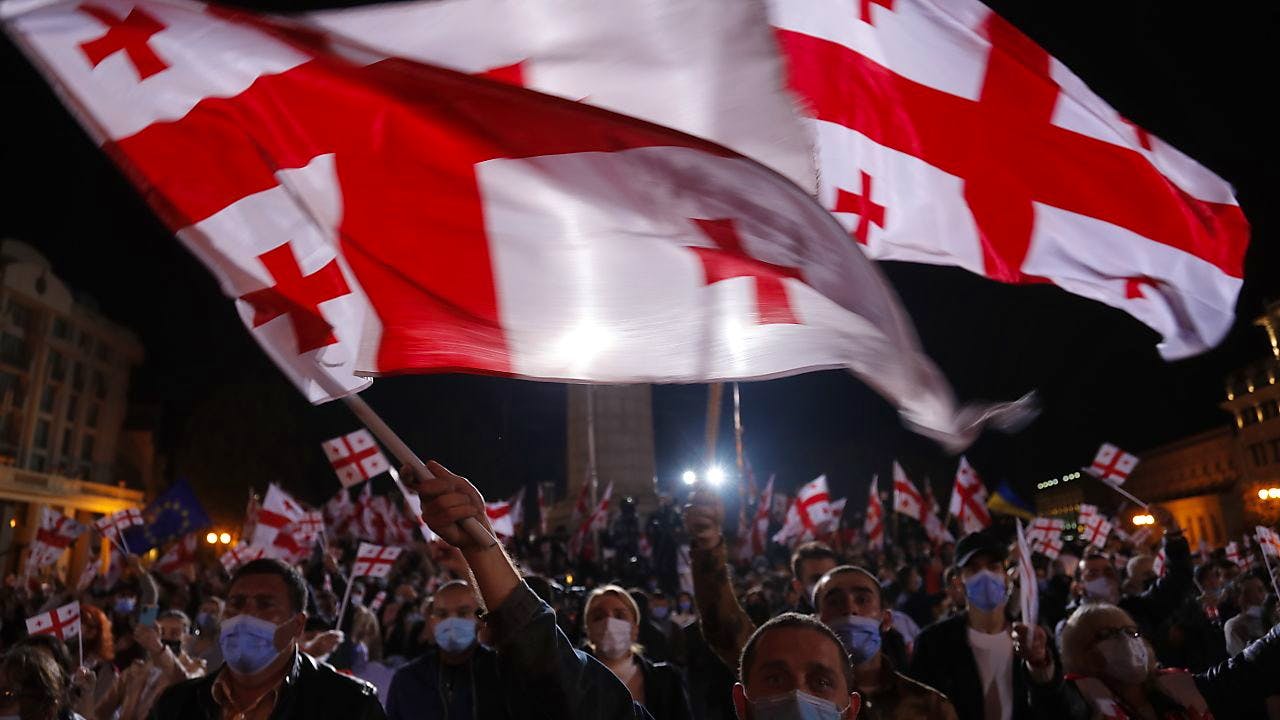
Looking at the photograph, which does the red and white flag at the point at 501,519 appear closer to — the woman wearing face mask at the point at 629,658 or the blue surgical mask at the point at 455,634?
the blue surgical mask at the point at 455,634

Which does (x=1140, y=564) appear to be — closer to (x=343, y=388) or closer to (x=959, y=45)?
(x=959, y=45)

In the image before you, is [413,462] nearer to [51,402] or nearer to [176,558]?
[176,558]

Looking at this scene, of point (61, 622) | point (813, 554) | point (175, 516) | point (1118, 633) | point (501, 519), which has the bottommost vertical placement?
point (61, 622)

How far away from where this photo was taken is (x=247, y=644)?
10.7 ft

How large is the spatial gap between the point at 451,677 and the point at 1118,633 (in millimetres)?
2936

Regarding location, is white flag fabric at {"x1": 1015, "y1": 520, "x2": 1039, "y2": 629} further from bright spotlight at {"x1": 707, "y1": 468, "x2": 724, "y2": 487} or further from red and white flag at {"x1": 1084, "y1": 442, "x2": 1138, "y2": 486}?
red and white flag at {"x1": 1084, "y1": 442, "x2": 1138, "y2": 486}

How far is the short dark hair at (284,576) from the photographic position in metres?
3.50

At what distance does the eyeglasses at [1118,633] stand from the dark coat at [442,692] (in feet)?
8.20

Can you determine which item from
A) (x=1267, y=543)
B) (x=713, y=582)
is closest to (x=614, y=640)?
(x=713, y=582)

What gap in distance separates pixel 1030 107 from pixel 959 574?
241 cm

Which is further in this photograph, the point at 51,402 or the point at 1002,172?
the point at 51,402

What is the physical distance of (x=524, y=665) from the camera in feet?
6.53

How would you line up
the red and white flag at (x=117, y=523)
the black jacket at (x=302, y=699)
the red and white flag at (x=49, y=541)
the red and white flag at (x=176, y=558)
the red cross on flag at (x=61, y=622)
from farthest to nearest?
the red and white flag at (x=176, y=558) < the red and white flag at (x=117, y=523) < the red and white flag at (x=49, y=541) < the red cross on flag at (x=61, y=622) < the black jacket at (x=302, y=699)

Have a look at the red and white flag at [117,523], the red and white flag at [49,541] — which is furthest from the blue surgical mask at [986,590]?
the red and white flag at [49,541]
